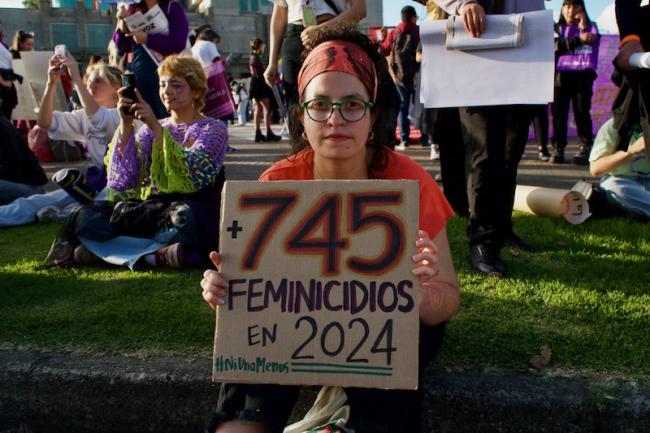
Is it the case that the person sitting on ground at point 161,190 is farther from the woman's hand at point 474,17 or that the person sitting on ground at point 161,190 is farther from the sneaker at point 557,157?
the sneaker at point 557,157

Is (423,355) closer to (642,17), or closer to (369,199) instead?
(369,199)

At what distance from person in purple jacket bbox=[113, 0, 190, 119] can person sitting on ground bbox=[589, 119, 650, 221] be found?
10.4ft

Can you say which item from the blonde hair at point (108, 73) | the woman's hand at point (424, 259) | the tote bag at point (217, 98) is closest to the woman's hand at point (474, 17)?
the woman's hand at point (424, 259)

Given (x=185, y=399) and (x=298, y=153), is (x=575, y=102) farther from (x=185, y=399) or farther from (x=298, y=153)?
(x=185, y=399)

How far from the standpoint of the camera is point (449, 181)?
3941 millimetres

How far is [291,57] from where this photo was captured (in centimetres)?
345

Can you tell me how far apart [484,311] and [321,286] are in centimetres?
106

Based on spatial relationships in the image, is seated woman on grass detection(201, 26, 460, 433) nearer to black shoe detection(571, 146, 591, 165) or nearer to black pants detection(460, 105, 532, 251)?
black pants detection(460, 105, 532, 251)

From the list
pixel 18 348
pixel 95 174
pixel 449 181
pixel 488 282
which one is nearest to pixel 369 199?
pixel 488 282

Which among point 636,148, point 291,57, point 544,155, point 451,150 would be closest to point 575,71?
point 544,155

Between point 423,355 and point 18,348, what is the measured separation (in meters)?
1.51

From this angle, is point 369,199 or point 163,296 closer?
point 369,199

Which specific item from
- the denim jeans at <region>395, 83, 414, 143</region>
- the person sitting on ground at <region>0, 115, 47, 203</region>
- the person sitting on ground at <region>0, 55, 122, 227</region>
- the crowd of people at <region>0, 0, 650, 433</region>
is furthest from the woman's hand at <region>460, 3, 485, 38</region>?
the denim jeans at <region>395, 83, 414, 143</region>

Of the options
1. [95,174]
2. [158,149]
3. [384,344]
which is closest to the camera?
[384,344]
